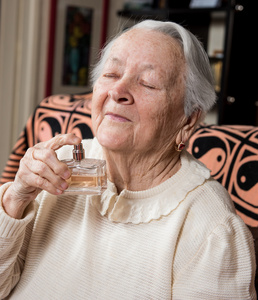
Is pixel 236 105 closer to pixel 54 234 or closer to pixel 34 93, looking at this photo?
pixel 34 93

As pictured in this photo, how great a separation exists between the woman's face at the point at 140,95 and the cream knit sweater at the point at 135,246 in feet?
0.54

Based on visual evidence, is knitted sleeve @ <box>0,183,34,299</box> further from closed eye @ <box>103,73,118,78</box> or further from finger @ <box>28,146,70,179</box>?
closed eye @ <box>103,73,118,78</box>

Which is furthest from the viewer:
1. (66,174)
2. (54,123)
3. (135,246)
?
(54,123)

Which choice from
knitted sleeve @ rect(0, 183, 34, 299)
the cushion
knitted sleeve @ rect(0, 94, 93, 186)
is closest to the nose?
knitted sleeve @ rect(0, 183, 34, 299)

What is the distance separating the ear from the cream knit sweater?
0.06 metres

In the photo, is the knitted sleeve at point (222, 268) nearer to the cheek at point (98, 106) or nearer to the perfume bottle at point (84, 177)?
the perfume bottle at point (84, 177)

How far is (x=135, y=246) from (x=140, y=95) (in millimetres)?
420

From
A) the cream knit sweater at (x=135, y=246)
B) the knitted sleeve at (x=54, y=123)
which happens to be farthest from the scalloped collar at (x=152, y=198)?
the knitted sleeve at (x=54, y=123)

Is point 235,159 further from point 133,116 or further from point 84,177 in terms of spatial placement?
point 84,177

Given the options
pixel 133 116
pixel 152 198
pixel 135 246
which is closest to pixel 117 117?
pixel 133 116

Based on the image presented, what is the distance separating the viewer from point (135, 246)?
131 cm

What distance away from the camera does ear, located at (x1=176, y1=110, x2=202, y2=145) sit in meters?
1.37

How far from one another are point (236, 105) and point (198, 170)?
6.68 feet

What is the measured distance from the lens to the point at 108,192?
4.54ft
